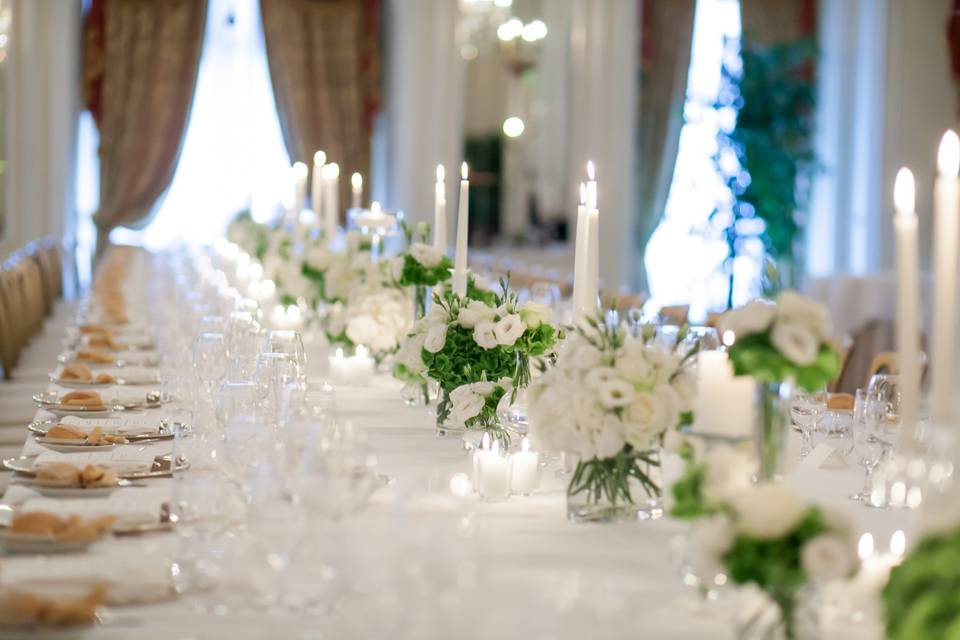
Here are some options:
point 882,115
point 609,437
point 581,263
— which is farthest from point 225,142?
A: point 609,437

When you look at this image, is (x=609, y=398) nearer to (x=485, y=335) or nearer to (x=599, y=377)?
(x=599, y=377)

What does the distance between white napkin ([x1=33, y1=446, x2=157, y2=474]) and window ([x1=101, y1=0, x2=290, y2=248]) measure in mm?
8830

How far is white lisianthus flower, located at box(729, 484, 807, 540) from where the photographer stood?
1496 millimetres

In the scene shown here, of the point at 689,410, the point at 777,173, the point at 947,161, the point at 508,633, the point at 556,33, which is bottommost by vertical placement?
the point at 508,633

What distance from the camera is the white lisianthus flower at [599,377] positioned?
2068 millimetres

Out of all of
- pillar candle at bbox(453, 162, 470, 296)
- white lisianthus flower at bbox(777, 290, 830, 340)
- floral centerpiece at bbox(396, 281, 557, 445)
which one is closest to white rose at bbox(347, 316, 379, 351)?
pillar candle at bbox(453, 162, 470, 296)

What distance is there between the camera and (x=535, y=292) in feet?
17.7

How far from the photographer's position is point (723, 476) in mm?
1609

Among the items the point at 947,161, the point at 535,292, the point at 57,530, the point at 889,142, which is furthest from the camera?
the point at 889,142

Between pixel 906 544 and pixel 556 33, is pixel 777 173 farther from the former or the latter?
pixel 906 544

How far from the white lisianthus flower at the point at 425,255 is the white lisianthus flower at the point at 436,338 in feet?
2.37

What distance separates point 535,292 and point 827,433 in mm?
2427

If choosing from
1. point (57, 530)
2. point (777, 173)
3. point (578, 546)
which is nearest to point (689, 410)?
point (578, 546)

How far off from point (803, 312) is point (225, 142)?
33.8ft
